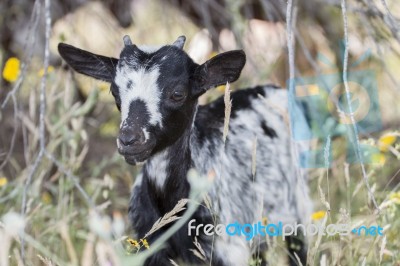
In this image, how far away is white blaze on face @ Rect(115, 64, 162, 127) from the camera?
323 cm

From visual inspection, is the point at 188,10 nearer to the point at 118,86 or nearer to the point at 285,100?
the point at 285,100

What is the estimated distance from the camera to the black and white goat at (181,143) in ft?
10.7

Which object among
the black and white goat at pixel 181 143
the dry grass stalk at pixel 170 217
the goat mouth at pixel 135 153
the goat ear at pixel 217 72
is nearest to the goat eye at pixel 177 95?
the black and white goat at pixel 181 143

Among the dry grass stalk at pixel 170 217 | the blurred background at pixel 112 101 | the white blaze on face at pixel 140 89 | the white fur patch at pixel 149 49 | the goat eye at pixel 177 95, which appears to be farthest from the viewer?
the blurred background at pixel 112 101

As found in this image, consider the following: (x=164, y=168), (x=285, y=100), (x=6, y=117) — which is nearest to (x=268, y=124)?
(x=285, y=100)

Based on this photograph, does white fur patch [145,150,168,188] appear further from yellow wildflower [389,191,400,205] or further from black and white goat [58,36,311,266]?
yellow wildflower [389,191,400,205]

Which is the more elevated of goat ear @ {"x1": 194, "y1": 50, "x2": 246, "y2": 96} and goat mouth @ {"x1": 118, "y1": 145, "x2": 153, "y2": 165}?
goat ear @ {"x1": 194, "y1": 50, "x2": 246, "y2": 96}

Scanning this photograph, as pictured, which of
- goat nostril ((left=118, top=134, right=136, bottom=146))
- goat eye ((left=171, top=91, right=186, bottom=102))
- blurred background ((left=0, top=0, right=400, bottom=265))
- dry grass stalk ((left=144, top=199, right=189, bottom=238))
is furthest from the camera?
blurred background ((left=0, top=0, right=400, bottom=265))

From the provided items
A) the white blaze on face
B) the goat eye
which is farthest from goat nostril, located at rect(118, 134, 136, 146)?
the goat eye

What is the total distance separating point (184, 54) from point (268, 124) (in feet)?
3.66

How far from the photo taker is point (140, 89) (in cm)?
328

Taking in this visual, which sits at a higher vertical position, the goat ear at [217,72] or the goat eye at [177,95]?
the goat ear at [217,72]

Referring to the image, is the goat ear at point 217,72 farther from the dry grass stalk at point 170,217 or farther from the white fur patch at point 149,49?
the dry grass stalk at point 170,217

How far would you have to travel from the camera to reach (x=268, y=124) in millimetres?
4418
